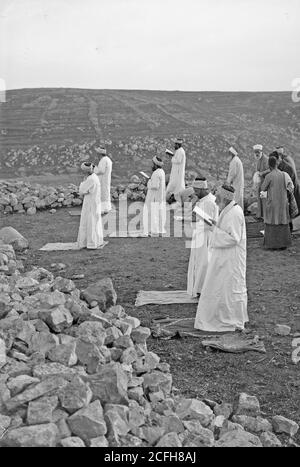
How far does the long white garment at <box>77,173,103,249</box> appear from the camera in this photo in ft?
38.0

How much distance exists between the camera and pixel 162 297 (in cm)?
849

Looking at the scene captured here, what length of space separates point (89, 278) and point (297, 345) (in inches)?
155

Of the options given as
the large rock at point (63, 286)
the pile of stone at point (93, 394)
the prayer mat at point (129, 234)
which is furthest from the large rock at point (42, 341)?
the prayer mat at point (129, 234)

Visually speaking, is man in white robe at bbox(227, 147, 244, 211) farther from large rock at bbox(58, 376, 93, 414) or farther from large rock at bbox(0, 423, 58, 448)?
large rock at bbox(0, 423, 58, 448)

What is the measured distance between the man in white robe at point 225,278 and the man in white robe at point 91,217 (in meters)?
4.80

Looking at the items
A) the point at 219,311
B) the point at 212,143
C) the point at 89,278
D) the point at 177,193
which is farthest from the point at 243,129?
the point at 219,311

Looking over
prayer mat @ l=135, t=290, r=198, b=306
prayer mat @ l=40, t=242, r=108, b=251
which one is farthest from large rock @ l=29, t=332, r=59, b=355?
prayer mat @ l=40, t=242, r=108, b=251

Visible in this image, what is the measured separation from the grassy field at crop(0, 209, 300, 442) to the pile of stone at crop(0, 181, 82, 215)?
3.61ft

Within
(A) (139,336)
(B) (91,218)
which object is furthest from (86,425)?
(B) (91,218)

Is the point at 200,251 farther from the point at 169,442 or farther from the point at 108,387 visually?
the point at 169,442

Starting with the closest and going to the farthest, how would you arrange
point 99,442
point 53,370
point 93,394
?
point 99,442 → point 93,394 → point 53,370

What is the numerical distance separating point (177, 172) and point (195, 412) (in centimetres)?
1202

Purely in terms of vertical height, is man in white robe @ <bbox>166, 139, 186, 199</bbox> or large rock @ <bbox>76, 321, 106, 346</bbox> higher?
man in white robe @ <bbox>166, 139, 186, 199</bbox>

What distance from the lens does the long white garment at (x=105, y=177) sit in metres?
15.0
